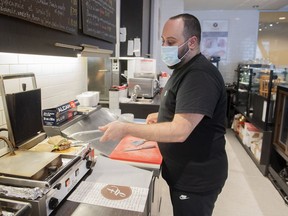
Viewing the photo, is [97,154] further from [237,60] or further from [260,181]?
[237,60]

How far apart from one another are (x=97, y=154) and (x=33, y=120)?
1.38 ft

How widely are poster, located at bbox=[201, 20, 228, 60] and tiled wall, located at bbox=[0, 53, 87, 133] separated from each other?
450cm

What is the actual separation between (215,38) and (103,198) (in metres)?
6.00

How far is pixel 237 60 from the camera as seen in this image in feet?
20.7

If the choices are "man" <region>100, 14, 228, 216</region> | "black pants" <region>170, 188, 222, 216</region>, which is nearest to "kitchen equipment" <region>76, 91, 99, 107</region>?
"man" <region>100, 14, 228, 216</region>

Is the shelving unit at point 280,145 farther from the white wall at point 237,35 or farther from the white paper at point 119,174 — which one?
the white wall at point 237,35

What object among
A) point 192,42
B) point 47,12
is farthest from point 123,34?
point 47,12

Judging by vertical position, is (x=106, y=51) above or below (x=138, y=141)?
above

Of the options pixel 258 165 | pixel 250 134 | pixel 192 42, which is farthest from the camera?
pixel 250 134

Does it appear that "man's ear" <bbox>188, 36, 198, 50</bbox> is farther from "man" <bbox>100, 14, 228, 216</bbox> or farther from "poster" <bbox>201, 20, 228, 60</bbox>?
"poster" <bbox>201, 20, 228, 60</bbox>

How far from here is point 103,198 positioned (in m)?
1.03

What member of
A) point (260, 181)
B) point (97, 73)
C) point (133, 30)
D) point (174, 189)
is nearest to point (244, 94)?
point (260, 181)

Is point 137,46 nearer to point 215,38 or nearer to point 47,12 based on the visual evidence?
point 47,12

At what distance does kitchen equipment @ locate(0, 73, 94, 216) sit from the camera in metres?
0.84
